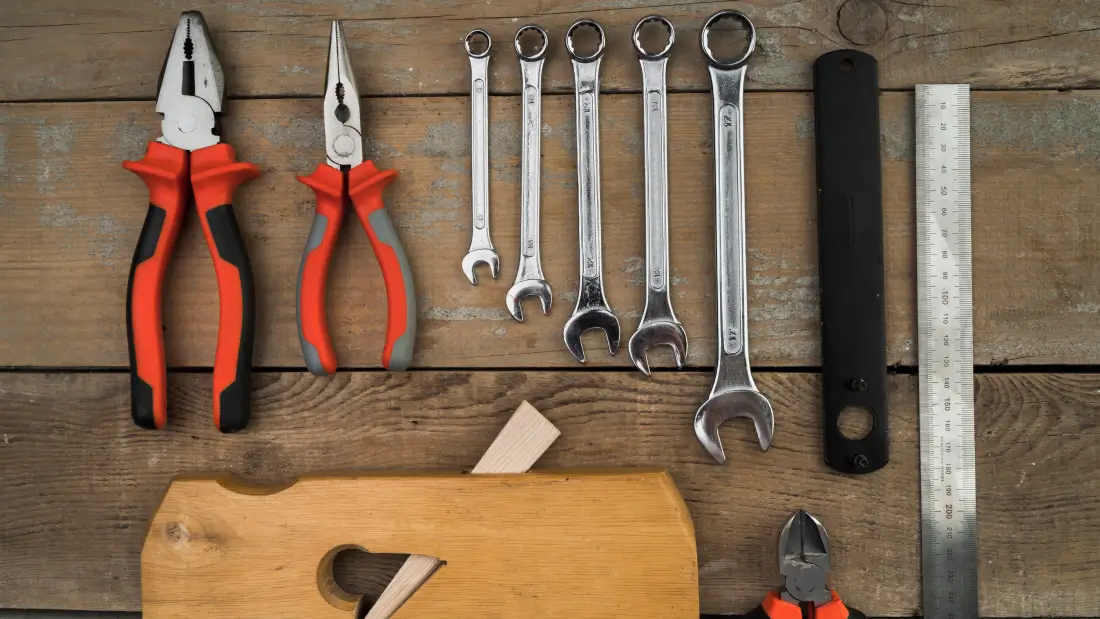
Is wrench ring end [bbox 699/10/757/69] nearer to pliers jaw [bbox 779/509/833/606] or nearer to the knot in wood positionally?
the knot in wood

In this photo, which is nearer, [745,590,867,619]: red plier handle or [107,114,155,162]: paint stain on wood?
[745,590,867,619]: red plier handle

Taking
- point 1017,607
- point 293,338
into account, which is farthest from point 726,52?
point 1017,607

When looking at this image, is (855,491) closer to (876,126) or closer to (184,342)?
(876,126)

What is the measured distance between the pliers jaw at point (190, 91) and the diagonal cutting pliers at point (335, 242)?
0.14 metres

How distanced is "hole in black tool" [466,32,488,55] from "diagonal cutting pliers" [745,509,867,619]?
0.68 meters

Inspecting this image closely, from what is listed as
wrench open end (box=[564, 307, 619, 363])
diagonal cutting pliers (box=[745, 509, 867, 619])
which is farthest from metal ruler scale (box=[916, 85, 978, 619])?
wrench open end (box=[564, 307, 619, 363])

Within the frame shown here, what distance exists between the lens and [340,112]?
824 millimetres

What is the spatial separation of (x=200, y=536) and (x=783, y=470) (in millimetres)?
698

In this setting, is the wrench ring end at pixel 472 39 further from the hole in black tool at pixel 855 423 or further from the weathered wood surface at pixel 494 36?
the hole in black tool at pixel 855 423

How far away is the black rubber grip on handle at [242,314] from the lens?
80 centimetres

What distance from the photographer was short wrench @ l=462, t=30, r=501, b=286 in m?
0.85

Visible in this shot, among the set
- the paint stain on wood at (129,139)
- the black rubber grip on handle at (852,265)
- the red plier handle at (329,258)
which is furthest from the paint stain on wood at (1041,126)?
the paint stain on wood at (129,139)

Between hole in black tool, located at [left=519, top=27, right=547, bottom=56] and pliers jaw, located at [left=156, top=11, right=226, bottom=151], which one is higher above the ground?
hole in black tool, located at [left=519, top=27, right=547, bottom=56]

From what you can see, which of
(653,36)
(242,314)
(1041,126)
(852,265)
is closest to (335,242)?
(242,314)
